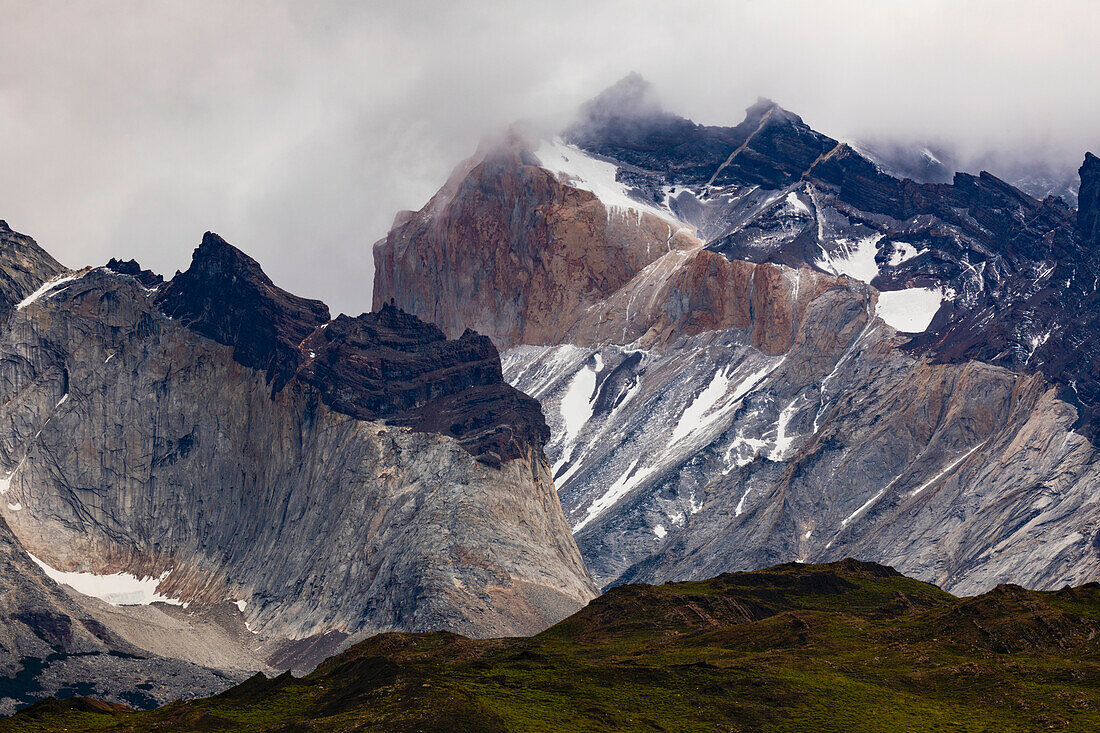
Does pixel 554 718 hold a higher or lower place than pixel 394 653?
lower

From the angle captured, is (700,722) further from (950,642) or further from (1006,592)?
(1006,592)

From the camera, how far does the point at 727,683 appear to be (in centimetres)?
14800

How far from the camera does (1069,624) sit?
155 meters

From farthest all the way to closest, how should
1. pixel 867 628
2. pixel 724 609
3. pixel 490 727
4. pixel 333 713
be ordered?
pixel 724 609 < pixel 867 628 < pixel 333 713 < pixel 490 727

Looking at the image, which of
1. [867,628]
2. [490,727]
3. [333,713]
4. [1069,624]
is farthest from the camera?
[867,628]

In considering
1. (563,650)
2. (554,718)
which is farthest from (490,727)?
(563,650)

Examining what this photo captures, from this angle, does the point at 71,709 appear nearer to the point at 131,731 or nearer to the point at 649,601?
the point at 131,731

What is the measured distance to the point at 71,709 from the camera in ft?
511

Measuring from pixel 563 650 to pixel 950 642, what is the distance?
40819 millimetres

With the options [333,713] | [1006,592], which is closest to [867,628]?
[1006,592]

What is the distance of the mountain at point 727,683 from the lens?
136 m

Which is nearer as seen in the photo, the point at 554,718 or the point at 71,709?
the point at 554,718

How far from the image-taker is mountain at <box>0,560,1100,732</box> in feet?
448

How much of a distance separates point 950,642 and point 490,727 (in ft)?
157
